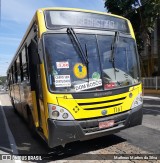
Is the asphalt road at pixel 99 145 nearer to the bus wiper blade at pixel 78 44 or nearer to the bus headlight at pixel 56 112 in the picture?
the bus headlight at pixel 56 112

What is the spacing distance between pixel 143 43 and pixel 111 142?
20.3 meters

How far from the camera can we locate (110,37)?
6301 millimetres

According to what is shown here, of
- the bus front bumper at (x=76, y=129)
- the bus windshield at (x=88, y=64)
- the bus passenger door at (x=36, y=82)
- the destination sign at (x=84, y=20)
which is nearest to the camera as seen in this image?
the bus front bumper at (x=76, y=129)

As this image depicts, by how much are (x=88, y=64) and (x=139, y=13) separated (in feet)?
67.1

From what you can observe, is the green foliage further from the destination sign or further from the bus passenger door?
the bus passenger door

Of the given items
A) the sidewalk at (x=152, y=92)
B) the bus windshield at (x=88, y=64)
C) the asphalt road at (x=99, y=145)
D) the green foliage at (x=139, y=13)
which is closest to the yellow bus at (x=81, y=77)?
the bus windshield at (x=88, y=64)

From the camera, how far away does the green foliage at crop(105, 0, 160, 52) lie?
2256 centimetres

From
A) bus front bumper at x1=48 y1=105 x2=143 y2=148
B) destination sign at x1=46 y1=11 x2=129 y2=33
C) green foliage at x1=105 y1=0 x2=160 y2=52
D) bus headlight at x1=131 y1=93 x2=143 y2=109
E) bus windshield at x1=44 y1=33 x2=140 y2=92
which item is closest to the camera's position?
bus front bumper at x1=48 y1=105 x2=143 y2=148

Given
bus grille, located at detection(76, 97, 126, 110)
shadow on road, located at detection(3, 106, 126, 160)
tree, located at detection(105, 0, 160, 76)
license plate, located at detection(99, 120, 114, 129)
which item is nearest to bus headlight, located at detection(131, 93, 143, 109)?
bus grille, located at detection(76, 97, 126, 110)

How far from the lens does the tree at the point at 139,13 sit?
22.6 metres

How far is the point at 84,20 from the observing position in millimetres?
6168

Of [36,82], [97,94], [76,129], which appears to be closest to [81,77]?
[97,94]

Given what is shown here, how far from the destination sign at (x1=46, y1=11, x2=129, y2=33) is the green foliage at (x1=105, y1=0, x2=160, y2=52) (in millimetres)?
16611

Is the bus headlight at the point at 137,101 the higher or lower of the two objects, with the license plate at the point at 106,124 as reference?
higher
